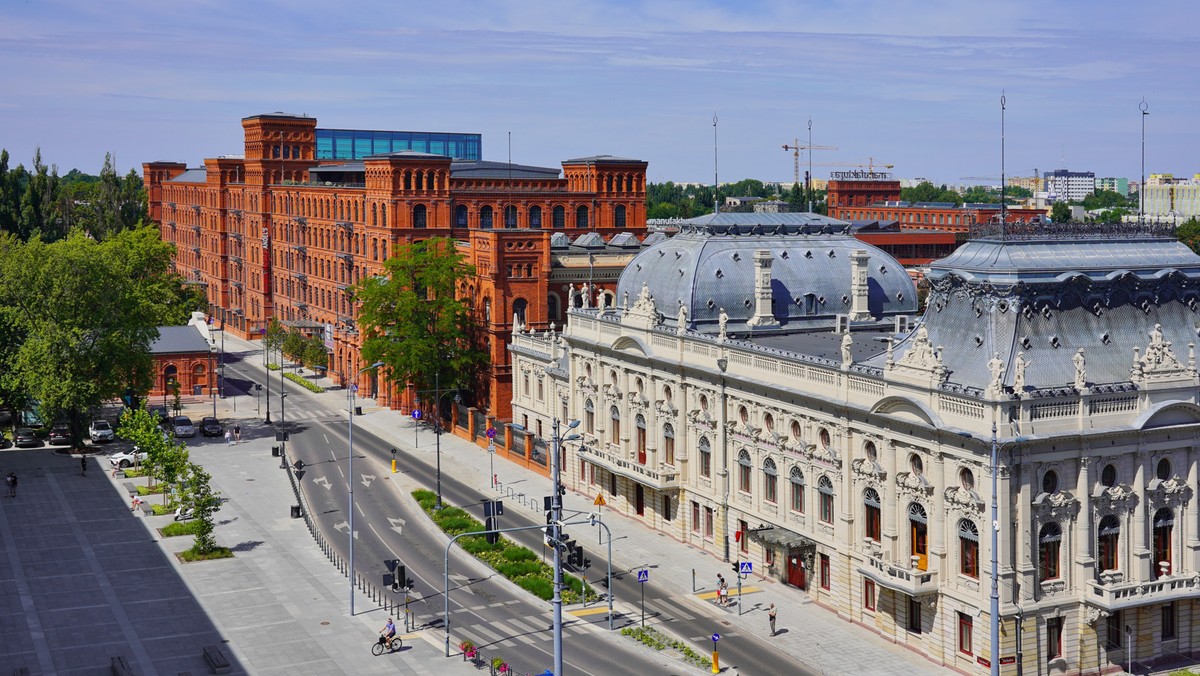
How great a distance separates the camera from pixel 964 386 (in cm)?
6062

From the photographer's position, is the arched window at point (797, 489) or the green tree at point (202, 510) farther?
the green tree at point (202, 510)

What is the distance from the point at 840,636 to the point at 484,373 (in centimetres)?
6327

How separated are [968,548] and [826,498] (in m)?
11.5

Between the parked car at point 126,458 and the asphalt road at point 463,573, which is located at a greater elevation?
the parked car at point 126,458

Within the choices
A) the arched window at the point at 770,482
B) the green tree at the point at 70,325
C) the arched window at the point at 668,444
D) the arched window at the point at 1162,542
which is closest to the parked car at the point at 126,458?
the green tree at the point at 70,325

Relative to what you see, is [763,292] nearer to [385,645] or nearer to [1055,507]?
[1055,507]

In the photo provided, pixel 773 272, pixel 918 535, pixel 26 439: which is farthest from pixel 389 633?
pixel 26 439

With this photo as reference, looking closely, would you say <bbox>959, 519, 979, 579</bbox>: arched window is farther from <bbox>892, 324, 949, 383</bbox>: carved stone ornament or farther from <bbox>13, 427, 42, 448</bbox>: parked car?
<bbox>13, 427, 42, 448</bbox>: parked car

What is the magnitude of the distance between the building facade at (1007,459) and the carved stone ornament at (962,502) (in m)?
0.07

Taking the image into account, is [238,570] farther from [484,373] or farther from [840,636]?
[484,373]

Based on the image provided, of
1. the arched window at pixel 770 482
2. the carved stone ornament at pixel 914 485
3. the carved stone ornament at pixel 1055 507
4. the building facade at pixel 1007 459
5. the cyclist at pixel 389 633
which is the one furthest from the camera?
the arched window at pixel 770 482

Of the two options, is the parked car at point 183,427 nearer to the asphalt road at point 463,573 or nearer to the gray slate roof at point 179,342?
the asphalt road at point 463,573

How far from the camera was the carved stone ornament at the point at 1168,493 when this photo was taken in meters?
60.2

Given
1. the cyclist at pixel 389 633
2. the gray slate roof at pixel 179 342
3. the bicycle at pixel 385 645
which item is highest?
the gray slate roof at pixel 179 342
